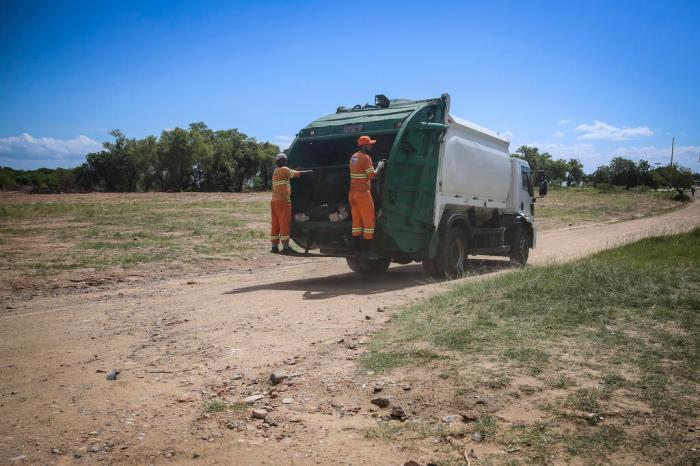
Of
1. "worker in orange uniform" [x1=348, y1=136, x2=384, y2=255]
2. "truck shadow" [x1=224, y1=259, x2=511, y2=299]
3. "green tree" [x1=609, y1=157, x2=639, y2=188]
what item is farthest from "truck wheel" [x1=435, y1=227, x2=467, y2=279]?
"green tree" [x1=609, y1=157, x2=639, y2=188]

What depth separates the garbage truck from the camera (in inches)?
364

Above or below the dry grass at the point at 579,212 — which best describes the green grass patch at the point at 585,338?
below

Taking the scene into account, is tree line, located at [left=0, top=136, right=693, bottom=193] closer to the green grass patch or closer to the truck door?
the truck door

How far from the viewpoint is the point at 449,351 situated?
486 centimetres

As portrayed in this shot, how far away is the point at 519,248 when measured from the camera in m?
13.0

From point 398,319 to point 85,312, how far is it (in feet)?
14.7

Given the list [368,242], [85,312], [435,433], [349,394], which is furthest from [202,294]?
[435,433]

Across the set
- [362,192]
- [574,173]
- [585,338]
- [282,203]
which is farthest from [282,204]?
[574,173]

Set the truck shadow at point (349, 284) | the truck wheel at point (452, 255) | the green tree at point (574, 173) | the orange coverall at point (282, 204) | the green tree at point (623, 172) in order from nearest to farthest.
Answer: the truck shadow at point (349, 284) < the orange coverall at point (282, 204) < the truck wheel at point (452, 255) < the green tree at point (623, 172) < the green tree at point (574, 173)

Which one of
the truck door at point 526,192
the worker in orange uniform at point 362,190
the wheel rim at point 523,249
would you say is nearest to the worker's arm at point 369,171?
the worker in orange uniform at point 362,190

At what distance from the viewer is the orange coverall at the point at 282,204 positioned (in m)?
9.82

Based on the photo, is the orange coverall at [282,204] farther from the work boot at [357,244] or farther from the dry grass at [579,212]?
the dry grass at [579,212]

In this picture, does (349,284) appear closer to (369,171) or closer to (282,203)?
(282,203)

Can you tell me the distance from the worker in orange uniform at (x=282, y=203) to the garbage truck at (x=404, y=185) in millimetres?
217
